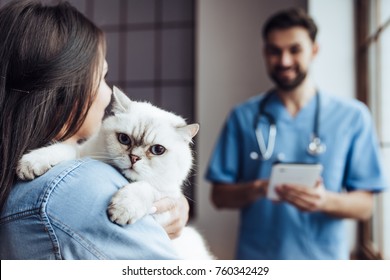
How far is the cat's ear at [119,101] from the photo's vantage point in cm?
43

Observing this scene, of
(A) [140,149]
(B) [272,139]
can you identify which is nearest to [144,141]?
(A) [140,149]

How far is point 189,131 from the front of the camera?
1.42 feet

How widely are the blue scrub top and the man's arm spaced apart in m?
0.03

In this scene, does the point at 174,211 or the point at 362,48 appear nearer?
the point at 174,211

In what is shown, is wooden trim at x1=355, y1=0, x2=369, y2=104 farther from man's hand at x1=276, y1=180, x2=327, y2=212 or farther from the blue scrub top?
man's hand at x1=276, y1=180, x2=327, y2=212

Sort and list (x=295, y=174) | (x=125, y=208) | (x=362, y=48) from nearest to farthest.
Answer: (x=125, y=208), (x=295, y=174), (x=362, y=48)

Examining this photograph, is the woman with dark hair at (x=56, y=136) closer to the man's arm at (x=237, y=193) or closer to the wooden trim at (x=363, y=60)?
the man's arm at (x=237, y=193)

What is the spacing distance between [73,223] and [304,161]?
80 cm

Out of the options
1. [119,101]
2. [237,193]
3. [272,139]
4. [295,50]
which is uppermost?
[295,50]

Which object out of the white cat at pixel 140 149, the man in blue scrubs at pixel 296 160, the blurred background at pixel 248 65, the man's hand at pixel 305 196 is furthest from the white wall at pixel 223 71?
the white cat at pixel 140 149

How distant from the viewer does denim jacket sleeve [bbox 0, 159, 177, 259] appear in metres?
0.38

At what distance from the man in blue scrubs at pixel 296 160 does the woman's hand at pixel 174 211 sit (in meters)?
0.58

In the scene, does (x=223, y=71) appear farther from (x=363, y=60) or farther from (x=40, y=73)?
(x=40, y=73)
